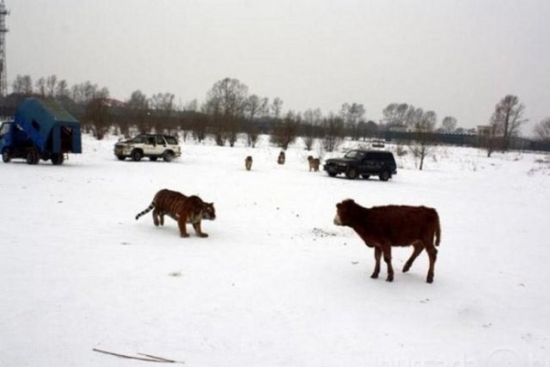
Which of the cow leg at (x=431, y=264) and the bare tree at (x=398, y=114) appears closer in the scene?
the cow leg at (x=431, y=264)

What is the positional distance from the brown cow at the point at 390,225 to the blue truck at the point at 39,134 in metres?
18.8

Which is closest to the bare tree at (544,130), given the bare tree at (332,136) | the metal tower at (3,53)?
the bare tree at (332,136)

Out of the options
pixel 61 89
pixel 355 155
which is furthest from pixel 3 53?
pixel 355 155

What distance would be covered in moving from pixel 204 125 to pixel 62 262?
51.6 meters

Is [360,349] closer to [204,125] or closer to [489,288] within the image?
[489,288]

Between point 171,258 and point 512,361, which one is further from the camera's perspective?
point 171,258

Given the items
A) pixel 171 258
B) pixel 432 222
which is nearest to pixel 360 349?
pixel 432 222

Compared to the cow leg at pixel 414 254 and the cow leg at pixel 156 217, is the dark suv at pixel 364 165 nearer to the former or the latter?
the cow leg at pixel 156 217

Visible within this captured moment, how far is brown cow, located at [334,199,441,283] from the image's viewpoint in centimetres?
654

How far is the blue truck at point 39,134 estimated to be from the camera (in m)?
20.9

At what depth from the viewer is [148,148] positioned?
2797 centimetres

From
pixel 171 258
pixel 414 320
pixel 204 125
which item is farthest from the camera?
pixel 204 125

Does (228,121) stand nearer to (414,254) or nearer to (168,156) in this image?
(168,156)

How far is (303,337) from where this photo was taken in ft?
15.4
